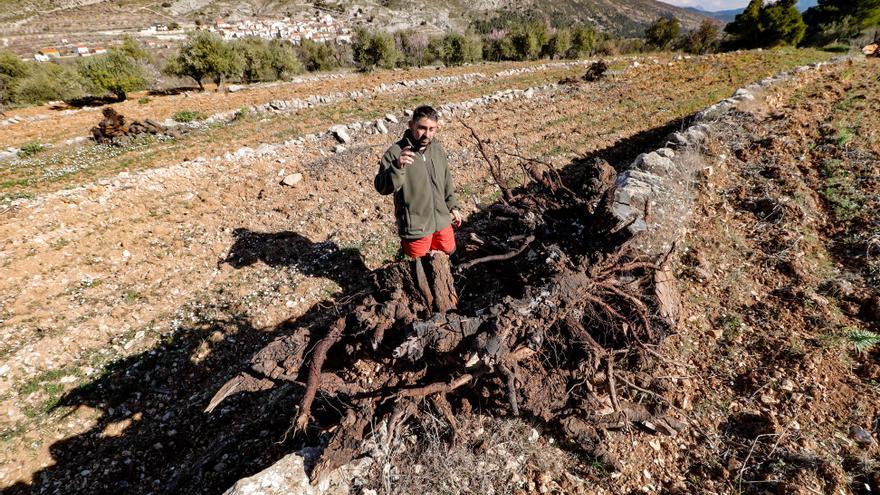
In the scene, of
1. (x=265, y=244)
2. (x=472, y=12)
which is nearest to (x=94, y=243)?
(x=265, y=244)

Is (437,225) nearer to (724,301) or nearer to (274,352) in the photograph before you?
(274,352)

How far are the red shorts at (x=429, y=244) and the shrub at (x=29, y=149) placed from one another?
1659 cm

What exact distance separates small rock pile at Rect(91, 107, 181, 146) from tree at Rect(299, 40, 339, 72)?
33767 millimetres

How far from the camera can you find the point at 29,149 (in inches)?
486

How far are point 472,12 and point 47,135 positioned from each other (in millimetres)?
151963

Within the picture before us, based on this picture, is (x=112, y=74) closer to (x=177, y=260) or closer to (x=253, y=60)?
(x=253, y=60)

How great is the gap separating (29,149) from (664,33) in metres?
55.3

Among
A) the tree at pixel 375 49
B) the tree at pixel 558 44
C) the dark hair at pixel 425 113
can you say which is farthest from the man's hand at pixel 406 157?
the tree at pixel 558 44

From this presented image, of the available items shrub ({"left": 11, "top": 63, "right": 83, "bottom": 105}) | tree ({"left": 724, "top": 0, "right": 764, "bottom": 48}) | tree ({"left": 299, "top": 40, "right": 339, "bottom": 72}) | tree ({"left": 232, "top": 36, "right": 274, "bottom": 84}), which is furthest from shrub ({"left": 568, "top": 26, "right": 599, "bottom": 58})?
shrub ({"left": 11, "top": 63, "right": 83, "bottom": 105})

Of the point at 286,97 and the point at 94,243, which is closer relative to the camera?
the point at 94,243

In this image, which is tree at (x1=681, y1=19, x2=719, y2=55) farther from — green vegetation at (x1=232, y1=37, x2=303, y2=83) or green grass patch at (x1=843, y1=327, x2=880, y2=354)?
green grass patch at (x1=843, y1=327, x2=880, y2=354)

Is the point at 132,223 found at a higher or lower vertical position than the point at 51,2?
lower

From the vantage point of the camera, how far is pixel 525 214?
13.0ft

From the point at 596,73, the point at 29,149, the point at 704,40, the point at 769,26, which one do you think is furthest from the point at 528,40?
the point at 29,149
